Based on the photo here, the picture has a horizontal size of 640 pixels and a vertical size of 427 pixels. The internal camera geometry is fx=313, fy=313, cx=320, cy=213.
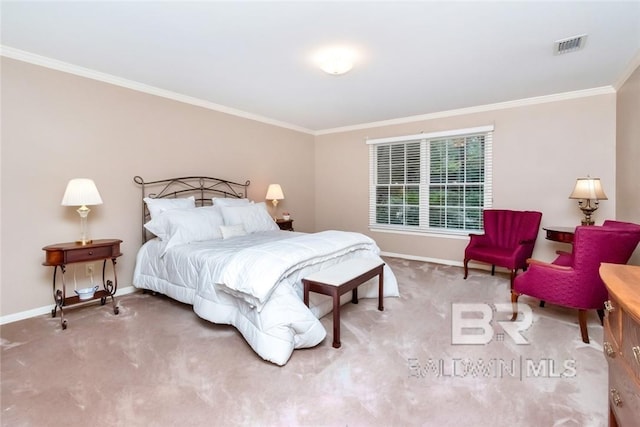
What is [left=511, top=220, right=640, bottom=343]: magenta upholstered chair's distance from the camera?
7.64ft

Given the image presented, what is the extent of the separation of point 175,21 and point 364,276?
8.48 ft

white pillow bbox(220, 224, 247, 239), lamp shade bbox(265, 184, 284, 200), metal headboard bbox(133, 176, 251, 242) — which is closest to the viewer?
white pillow bbox(220, 224, 247, 239)

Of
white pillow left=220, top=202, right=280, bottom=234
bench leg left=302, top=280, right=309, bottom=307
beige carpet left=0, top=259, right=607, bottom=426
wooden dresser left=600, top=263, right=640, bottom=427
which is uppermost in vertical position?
white pillow left=220, top=202, right=280, bottom=234

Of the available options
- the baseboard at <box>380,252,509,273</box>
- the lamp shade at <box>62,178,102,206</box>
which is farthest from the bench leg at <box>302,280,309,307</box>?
the baseboard at <box>380,252,509,273</box>

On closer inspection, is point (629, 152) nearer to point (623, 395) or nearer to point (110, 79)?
point (623, 395)

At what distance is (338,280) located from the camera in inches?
101

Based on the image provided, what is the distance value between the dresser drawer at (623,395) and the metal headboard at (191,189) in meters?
4.29

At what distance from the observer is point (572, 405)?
1793 mm

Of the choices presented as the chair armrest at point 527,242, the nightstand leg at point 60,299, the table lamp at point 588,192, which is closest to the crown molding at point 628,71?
the table lamp at point 588,192

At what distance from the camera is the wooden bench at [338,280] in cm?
246

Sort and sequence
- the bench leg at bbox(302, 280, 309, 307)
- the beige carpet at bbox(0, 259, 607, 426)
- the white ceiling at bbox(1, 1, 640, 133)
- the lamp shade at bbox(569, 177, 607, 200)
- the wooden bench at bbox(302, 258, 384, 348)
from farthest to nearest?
the lamp shade at bbox(569, 177, 607, 200) < the bench leg at bbox(302, 280, 309, 307) < the wooden bench at bbox(302, 258, 384, 348) < the white ceiling at bbox(1, 1, 640, 133) < the beige carpet at bbox(0, 259, 607, 426)

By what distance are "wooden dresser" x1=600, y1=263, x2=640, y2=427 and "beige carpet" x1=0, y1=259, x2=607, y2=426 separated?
68cm

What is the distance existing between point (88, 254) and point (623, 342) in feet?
12.5

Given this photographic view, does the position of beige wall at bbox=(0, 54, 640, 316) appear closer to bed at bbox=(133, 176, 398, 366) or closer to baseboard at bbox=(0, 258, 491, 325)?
baseboard at bbox=(0, 258, 491, 325)
